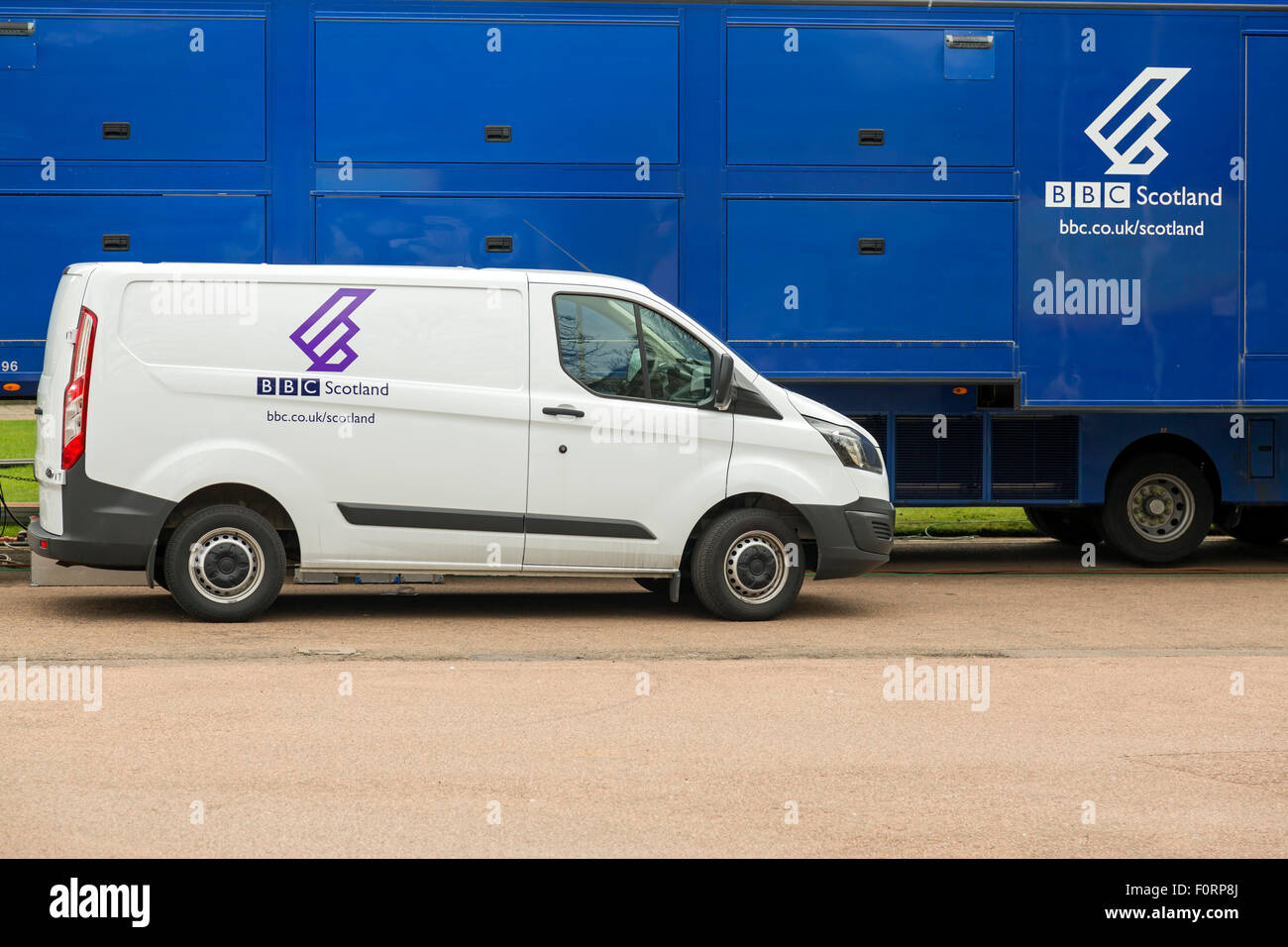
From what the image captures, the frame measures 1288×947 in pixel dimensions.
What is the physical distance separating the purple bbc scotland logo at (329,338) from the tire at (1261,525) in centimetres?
890

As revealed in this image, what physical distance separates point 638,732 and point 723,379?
3656 millimetres

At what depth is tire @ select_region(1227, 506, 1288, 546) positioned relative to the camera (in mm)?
14602

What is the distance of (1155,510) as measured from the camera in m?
13.3

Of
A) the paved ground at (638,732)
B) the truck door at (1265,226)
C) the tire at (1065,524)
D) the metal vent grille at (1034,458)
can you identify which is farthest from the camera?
the tire at (1065,524)

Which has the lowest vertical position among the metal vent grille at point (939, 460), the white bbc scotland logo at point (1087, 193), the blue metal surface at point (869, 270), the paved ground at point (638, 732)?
the paved ground at point (638, 732)

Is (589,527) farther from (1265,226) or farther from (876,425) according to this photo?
(1265,226)

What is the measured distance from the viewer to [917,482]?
13016 mm

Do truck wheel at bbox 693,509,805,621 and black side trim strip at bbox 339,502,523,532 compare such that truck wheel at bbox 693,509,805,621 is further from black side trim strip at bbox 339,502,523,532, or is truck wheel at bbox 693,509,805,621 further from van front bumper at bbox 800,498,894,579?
black side trim strip at bbox 339,502,523,532

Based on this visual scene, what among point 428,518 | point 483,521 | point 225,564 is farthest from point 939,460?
point 225,564

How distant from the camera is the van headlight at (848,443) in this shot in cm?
1002

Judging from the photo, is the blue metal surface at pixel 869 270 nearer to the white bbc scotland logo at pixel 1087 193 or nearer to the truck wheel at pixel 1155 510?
the white bbc scotland logo at pixel 1087 193

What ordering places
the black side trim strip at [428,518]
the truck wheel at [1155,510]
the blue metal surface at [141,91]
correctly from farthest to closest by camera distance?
the truck wheel at [1155,510], the blue metal surface at [141,91], the black side trim strip at [428,518]

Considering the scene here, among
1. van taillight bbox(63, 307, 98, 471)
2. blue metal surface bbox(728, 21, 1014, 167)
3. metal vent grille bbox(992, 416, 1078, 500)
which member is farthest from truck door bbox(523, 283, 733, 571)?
metal vent grille bbox(992, 416, 1078, 500)

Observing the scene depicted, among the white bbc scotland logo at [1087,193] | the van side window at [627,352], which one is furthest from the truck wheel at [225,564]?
the white bbc scotland logo at [1087,193]
